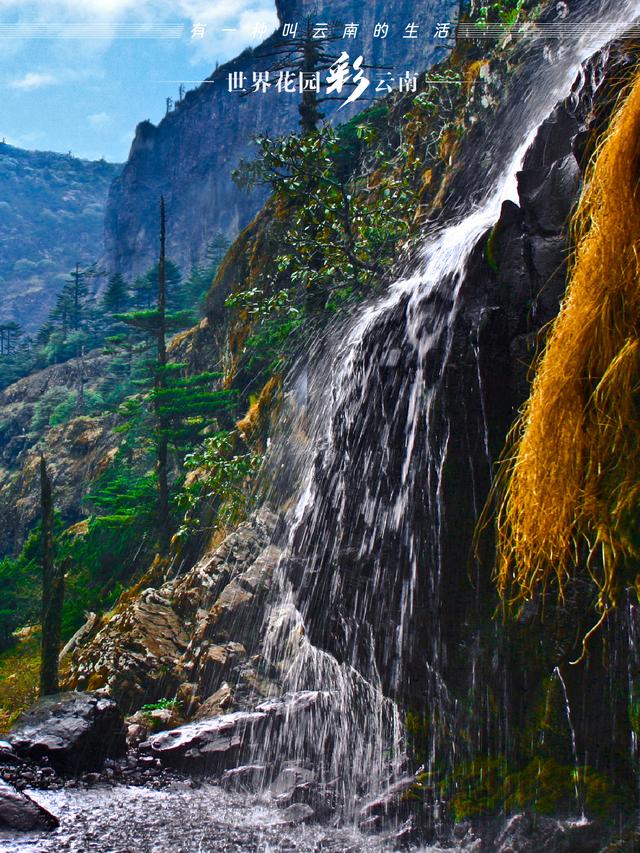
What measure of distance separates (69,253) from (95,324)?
60.9 feet

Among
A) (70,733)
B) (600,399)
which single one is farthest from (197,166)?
(600,399)

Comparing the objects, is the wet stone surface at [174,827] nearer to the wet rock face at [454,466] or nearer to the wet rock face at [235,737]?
the wet rock face at [235,737]

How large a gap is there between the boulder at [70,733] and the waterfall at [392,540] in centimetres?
98

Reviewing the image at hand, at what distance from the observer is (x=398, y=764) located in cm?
329

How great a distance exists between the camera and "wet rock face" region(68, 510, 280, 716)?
5074 mm

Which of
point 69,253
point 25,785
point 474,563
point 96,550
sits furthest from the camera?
point 69,253

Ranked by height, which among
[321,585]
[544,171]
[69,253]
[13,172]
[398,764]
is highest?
[13,172]

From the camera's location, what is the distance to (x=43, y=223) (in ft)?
123

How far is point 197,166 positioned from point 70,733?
27446 mm

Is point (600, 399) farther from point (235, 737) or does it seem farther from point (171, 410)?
point (171, 410)

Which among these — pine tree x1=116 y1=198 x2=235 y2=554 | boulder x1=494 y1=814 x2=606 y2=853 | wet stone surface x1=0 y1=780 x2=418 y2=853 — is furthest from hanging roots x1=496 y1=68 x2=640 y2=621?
pine tree x1=116 y1=198 x2=235 y2=554

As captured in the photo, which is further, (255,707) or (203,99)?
(203,99)

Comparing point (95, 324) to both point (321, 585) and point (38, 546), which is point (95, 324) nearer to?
point (38, 546)

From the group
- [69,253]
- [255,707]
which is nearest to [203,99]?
[69,253]
